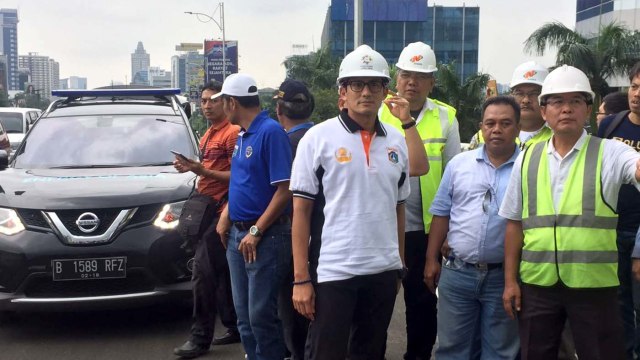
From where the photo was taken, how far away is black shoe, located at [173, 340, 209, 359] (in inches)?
203

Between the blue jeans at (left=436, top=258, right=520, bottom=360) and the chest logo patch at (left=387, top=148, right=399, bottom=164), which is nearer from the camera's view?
the chest logo patch at (left=387, top=148, right=399, bottom=164)

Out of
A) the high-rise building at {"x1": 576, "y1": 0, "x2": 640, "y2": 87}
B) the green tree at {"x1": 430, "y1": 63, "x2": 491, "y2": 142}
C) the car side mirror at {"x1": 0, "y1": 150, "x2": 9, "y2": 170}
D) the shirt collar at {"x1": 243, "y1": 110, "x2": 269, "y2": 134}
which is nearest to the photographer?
the shirt collar at {"x1": 243, "y1": 110, "x2": 269, "y2": 134}

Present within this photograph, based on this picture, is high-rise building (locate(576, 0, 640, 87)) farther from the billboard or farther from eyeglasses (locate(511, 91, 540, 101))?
eyeglasses (locate(511, 91, 540, 101))

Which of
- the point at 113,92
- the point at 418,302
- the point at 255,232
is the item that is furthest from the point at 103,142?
the point at 418,302

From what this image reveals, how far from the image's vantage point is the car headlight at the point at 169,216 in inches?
219

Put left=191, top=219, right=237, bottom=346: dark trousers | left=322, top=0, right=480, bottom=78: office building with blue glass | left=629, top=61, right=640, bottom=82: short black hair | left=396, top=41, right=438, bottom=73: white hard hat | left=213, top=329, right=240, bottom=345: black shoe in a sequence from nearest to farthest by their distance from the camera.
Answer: left=629, top=61, right=640, bottom=82: short black hair → left=396, top=41, right=438, bottom=73: white hard hat → left=191, top=219, right=237, bottom=346: dark trousers → left=213, top=329, right=240, bottom=345: black shoe → left=322, top=0, right=480, bottom=78: office building with blue glass

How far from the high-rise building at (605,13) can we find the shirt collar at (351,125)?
3451cm

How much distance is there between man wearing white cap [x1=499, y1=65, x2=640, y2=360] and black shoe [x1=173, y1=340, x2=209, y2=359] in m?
2.53

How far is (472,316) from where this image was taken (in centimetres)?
391

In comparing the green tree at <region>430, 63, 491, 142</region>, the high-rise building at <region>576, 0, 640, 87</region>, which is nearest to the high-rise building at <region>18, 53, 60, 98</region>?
the high-rise building at <region>576, 0, 640, 87</region>

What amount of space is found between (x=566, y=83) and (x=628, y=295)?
1662 millimetres

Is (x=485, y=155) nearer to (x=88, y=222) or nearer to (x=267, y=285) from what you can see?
(x=267, y=285)

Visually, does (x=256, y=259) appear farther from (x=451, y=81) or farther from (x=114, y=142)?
(x=451, y=81)

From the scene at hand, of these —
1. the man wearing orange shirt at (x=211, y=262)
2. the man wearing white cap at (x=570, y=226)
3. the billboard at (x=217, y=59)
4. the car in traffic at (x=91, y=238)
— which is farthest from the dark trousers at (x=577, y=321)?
the billboard at (x=217, y=59)
